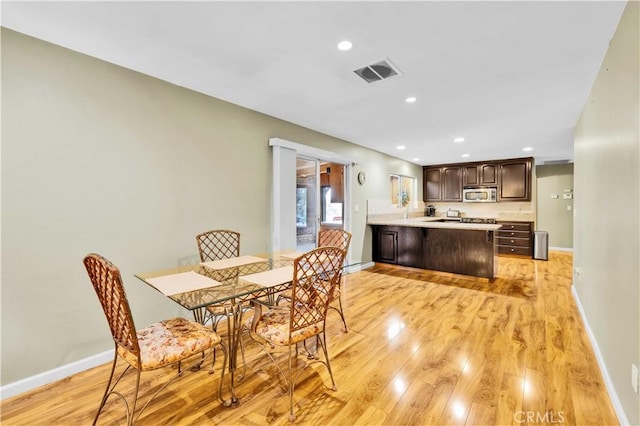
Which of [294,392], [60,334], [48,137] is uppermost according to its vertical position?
[48,137]

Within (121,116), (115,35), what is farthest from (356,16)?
(121,116)

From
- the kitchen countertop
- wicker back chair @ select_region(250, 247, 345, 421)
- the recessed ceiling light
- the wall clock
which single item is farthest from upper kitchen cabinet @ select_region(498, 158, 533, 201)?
wicker back chair @ select_region(250, 247, 345, 421)

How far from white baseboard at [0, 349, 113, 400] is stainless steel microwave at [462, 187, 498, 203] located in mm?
7543

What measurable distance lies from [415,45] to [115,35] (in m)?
2.09

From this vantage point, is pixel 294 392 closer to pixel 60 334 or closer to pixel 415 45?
pixel 60 334

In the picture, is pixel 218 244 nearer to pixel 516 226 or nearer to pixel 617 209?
pixel 617 209

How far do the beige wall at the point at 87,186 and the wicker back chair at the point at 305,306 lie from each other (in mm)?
1387

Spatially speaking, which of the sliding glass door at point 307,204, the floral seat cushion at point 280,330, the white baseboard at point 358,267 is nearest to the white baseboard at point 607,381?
the floral seat cushion at point 280,330

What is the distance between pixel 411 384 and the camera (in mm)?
1985

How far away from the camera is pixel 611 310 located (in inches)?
Answer: 75.1

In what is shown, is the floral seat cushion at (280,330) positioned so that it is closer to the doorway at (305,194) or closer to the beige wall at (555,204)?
the doorway at (305,194)

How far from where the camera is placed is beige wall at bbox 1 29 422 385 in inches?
76.4

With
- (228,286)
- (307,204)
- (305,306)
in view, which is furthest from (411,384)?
(307,204)

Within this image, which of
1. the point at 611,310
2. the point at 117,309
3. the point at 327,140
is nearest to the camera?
the point at 117,309
